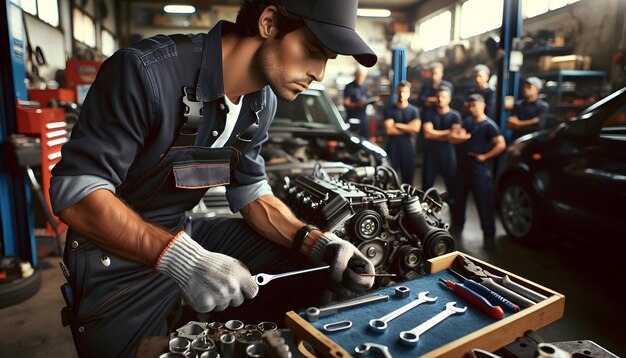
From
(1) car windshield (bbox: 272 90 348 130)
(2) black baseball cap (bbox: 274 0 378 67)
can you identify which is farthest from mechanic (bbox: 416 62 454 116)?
(2) black baseball cap (bbox: 274 0 378 67)

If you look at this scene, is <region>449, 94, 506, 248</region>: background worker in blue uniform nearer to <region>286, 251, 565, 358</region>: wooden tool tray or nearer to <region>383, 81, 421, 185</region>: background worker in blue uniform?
<region>383, 81, 421, 185</region>: background worker in blue uniform

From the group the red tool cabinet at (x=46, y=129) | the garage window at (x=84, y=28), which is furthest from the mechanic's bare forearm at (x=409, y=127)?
the garage window at (x=84, y=28)

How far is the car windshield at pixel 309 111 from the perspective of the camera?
12.4ft

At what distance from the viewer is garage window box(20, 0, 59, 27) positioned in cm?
646

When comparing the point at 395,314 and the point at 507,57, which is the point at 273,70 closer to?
the point at 395,314

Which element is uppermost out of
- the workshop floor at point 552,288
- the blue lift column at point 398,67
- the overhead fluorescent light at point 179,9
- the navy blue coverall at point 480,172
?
the overhead fluorescent light at point 179,9

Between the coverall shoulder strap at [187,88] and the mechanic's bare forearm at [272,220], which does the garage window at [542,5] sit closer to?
the mechanic's bare forearm at [272,220]

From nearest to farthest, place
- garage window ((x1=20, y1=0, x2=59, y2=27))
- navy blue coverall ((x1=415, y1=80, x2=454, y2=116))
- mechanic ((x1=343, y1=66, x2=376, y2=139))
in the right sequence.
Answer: navy blue coverall ((x1=415, y1=80, x2=454, y2=116))
mechanic ((x1=343, y1=66, x2=376, y2=139))
garage window ((x1=20, y1=0, x2=59, y2=27))

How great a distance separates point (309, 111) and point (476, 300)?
2.99 metres

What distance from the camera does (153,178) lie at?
135 centimetres

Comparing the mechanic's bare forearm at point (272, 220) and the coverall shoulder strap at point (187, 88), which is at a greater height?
the coverall shoulder strap at point (187, 88)

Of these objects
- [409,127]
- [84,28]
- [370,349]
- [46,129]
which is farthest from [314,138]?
[84,28]

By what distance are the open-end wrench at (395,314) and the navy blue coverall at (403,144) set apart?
370 centimetres

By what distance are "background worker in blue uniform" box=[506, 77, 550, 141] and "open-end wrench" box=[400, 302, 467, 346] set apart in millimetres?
4244
